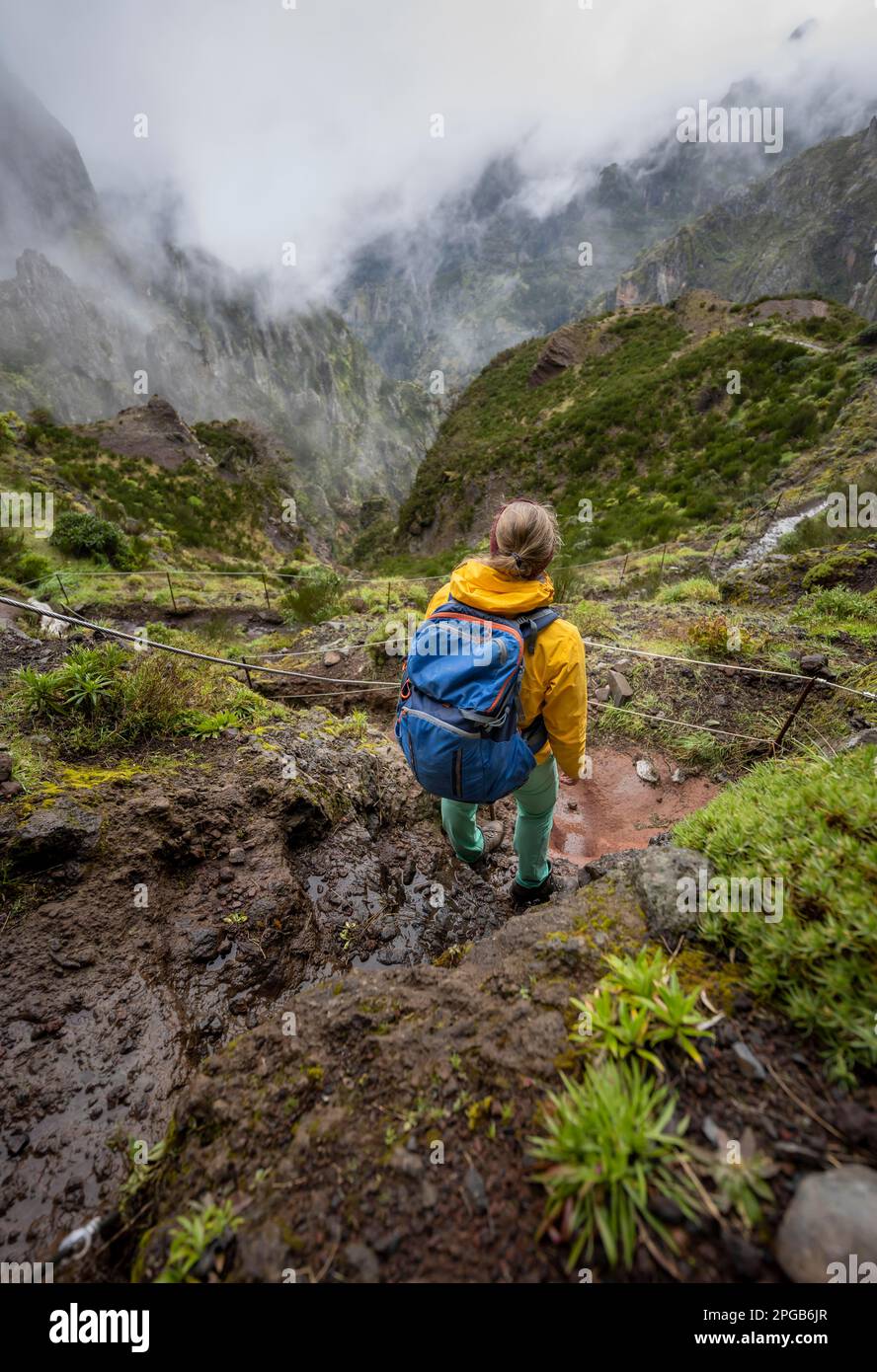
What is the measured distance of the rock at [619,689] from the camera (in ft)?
19.7

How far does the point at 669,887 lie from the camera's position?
199cm

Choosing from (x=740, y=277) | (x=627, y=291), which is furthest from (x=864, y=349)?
(x=627, y=291)

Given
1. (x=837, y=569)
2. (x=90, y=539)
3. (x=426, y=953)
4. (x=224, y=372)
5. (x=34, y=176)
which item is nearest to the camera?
(x=426, y=953)

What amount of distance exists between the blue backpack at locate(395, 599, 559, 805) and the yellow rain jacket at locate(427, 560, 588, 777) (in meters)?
0.07

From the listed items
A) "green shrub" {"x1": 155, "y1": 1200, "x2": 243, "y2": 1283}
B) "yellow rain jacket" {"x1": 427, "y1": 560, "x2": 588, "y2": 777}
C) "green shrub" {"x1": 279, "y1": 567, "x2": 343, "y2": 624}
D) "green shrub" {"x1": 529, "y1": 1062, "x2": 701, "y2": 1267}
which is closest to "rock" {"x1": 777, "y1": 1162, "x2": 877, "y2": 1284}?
"green shrub" {"x1": 529, "y1": 1062, "x2": 701, "y2": 1267}

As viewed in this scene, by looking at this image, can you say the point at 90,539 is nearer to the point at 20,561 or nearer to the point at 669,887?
the point at 20,561

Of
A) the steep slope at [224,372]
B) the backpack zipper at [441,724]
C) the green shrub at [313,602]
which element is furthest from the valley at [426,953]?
the steep slope at [224,372]

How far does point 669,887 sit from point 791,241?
141929 millimetres

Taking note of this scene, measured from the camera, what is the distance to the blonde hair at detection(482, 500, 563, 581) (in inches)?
96.6

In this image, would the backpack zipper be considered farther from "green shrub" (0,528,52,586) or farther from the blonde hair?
"green shrub" (0,528,52,586)

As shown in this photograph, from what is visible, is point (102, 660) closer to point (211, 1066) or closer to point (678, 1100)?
point (211, 1066)

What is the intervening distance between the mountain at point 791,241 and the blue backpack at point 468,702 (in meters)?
98.3

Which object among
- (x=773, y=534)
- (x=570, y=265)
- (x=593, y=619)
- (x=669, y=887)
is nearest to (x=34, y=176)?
(x=773, y=534)

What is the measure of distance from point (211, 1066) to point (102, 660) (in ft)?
9.70
